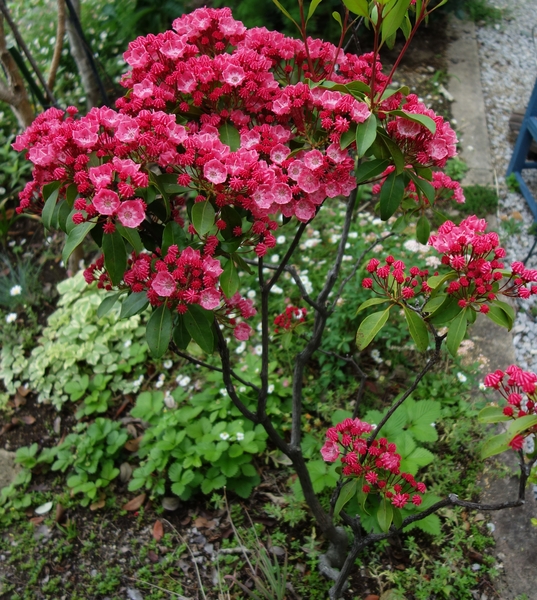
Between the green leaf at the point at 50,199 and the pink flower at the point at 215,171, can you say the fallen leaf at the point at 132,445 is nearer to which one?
the green leaf at the point at 50,199

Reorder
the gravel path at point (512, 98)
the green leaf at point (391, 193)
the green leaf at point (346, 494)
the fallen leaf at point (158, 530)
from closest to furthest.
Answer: the green leaf at point (391, 193)
the green leaf at point (346, 494)
the fallen leaf at point (158, 530)
the gravel path at point (512, 98)

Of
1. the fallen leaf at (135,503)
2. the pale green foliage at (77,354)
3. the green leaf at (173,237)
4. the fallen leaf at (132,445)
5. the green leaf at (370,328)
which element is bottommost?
the fallen leaf at (135,503)

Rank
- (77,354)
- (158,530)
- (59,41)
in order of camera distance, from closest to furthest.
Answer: (158,530) < (77,354) < (59,41)

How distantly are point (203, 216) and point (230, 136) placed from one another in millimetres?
270

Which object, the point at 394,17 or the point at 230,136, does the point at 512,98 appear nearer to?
the point at 394,17

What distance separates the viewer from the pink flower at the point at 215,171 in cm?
126

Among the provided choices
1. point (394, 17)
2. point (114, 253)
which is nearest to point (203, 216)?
point (114, 253)

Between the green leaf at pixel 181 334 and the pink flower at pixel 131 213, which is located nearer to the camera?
the pink flower at pixel 131 213

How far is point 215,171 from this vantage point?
4.17 feet

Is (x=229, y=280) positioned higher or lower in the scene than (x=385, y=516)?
higher

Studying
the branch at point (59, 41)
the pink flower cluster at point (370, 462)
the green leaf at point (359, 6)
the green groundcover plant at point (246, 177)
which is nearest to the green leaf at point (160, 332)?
the green groundcover plant at point (246, 177)

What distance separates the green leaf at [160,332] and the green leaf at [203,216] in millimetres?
223

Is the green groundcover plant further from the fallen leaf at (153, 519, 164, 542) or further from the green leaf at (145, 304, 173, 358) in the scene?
the fallen leaf at (153, 519, 164, 542)

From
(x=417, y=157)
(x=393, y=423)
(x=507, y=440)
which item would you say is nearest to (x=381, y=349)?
(x=393, y=423)
